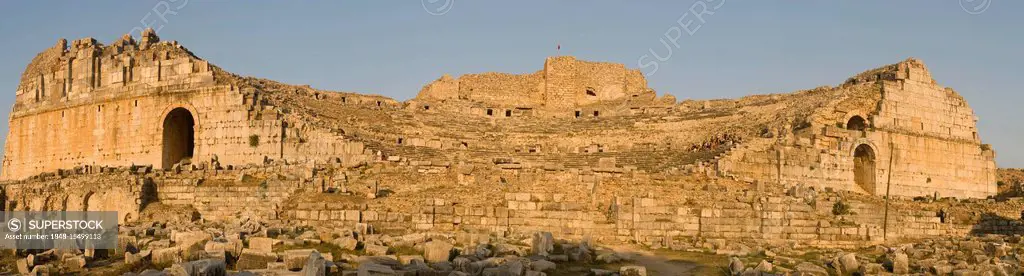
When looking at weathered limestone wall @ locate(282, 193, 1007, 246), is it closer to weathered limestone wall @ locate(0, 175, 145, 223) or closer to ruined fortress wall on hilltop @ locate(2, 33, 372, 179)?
weathered limestone wall @ locate(0, 175, 145, 223)

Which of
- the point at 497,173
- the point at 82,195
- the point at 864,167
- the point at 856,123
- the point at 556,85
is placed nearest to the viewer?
the point at 497,173

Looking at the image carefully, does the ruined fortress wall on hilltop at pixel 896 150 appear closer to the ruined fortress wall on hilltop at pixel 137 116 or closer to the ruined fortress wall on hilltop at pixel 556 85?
the ruined fortress wall on hilltop at pixel 137 116

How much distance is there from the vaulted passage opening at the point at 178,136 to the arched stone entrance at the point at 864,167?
69.5 feet

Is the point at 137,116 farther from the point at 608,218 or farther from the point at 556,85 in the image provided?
the point at 556,85

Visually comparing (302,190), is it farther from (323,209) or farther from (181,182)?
(181,182)

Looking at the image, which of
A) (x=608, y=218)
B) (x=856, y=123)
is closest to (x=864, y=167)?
(x=856, y=123)

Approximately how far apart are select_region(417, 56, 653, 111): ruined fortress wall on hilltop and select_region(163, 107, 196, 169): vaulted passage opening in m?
14.8

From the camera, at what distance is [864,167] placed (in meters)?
31.8

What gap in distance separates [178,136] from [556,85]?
1985cm

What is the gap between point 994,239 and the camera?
21.3m

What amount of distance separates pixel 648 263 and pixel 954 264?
17.1ft

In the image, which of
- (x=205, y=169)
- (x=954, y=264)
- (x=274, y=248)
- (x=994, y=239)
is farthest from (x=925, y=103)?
(x=274, y=248)

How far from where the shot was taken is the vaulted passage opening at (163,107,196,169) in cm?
2950

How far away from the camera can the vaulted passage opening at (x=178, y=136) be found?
2950 cm
